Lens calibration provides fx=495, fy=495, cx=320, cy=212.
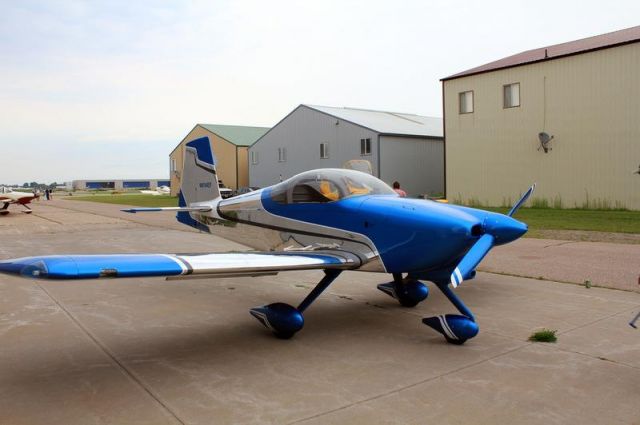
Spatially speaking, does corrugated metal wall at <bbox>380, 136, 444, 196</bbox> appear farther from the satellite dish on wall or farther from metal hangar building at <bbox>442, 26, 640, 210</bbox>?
the satellite dish on wall

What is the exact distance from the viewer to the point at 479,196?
80.1 feet

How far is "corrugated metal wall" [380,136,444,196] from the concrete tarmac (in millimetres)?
22964

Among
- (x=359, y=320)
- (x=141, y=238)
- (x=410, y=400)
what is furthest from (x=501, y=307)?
(x=141, y=238)

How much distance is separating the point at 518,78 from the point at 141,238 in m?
18.1

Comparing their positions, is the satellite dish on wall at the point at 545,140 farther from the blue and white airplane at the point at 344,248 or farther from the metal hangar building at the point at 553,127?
the blue and white airplane at the point at 344,248

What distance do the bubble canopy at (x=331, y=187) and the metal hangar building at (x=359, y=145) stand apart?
23.8 metres

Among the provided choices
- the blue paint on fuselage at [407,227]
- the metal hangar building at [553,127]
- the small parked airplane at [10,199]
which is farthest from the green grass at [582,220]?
the small parked airplane at [10,199]

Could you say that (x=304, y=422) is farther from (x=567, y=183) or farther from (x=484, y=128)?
(x=484, y=128)

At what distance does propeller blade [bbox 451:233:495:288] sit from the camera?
4.32m

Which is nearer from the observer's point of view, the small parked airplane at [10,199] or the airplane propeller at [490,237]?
the airplane propeller at [490,237]

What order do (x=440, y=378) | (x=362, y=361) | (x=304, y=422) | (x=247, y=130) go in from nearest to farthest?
(x=304, y=422), (x=440, y=378), (x=362, y=361), (x=247, y=130)

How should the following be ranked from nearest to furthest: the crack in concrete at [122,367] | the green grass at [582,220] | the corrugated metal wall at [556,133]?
the crack in concrete at [122,367], the green grass at [582,220], the corrugated metal wall at [556,133]

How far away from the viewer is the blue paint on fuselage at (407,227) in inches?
188

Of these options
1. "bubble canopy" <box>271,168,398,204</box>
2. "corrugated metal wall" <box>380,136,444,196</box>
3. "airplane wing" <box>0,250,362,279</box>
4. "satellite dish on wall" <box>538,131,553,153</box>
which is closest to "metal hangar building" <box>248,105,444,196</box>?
"corrugated metal wall" <box>380,136,444,196</box>
